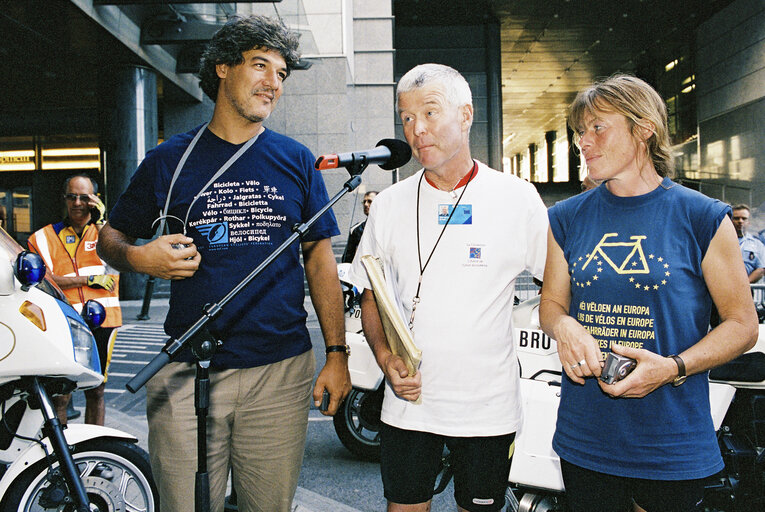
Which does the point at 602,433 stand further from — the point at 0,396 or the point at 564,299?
the point at 0,396

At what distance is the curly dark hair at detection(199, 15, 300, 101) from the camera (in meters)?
2.35

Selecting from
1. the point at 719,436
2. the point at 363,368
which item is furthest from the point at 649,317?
the point at 363,368

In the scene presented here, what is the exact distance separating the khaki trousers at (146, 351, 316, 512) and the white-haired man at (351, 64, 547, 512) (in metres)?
0.35

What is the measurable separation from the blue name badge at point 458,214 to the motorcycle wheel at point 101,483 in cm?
183

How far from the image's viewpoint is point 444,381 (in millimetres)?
2176

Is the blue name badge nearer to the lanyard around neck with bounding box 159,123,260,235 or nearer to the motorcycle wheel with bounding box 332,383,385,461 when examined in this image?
the lanyard around neck with bounding box 159,123,260,235

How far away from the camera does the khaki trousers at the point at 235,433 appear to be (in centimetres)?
217

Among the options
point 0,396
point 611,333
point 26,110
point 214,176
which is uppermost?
point 26,110

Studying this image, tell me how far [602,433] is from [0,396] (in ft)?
7.91

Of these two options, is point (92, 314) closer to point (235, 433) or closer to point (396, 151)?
point (235, 433)

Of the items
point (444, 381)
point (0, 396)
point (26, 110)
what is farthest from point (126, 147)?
point (444, 381)

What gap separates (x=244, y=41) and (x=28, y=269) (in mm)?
1168

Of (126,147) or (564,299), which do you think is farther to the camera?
(126,147)

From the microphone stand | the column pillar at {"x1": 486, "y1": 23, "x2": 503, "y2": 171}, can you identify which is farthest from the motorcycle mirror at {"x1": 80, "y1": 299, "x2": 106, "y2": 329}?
the column pillar at {"x1": 486, "y1": 23, "x2": 503, "y2": 171}
